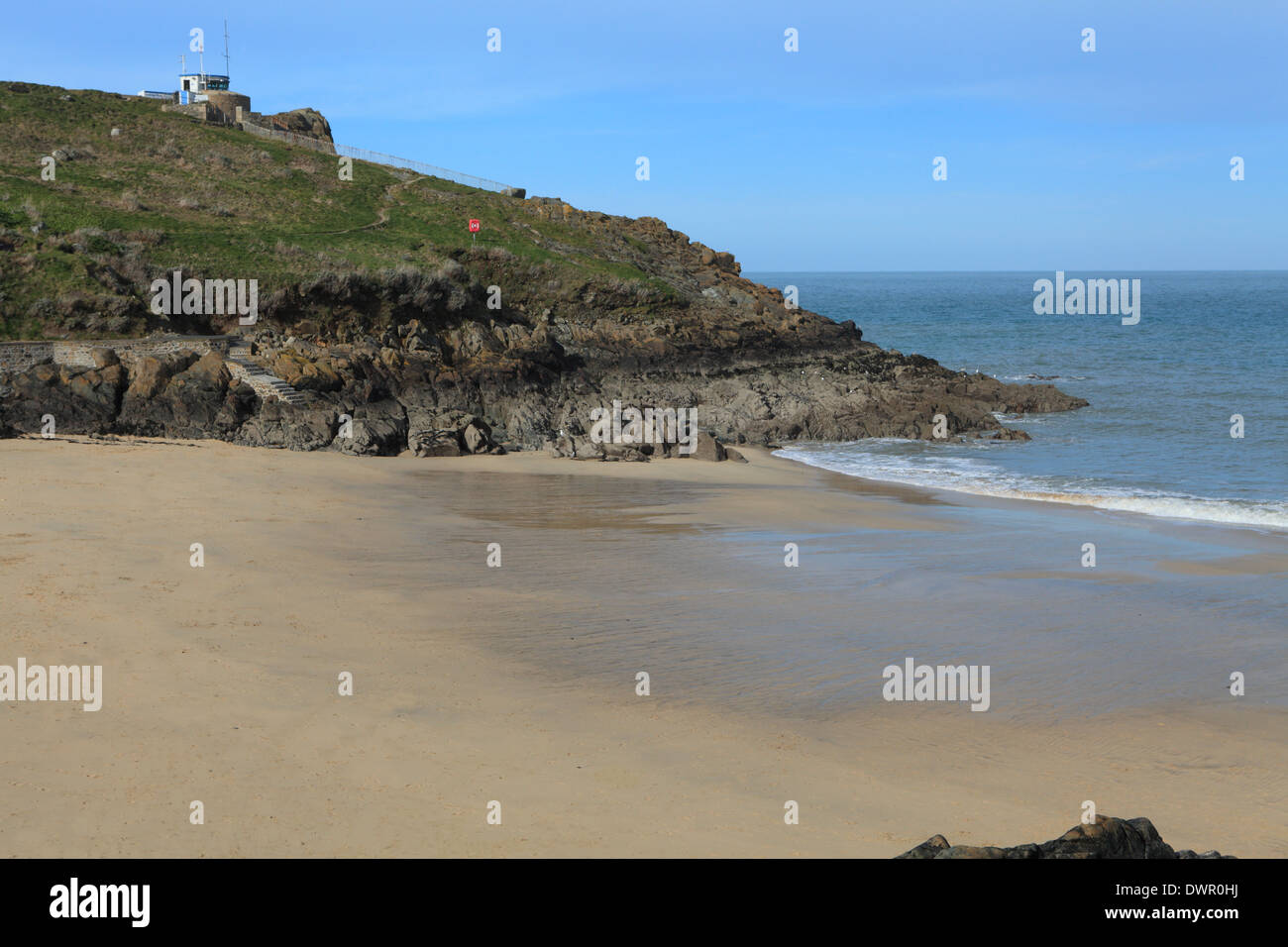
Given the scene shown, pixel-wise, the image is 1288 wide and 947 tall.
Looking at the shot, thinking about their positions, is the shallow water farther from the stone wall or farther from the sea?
the stone wall

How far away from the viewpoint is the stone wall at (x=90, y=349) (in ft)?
85.5

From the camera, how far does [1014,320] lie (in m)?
98.5

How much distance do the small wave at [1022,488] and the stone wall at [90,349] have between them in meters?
16.0

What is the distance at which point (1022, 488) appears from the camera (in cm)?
2544

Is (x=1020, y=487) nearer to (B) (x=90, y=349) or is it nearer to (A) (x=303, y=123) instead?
(B) (x=90, y=349)

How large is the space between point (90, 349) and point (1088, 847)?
26.6 meters

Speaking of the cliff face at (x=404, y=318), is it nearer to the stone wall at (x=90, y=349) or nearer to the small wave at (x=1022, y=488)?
the stone wall at (x=90, y=349)

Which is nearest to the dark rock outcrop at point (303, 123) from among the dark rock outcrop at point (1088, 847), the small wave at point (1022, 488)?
the small wave at point (1022, 488)

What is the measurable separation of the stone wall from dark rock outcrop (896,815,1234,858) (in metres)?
25.6

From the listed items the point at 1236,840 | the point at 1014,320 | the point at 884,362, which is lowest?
the point at 1236,840

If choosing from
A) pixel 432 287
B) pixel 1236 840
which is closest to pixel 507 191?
pixel 432 287
